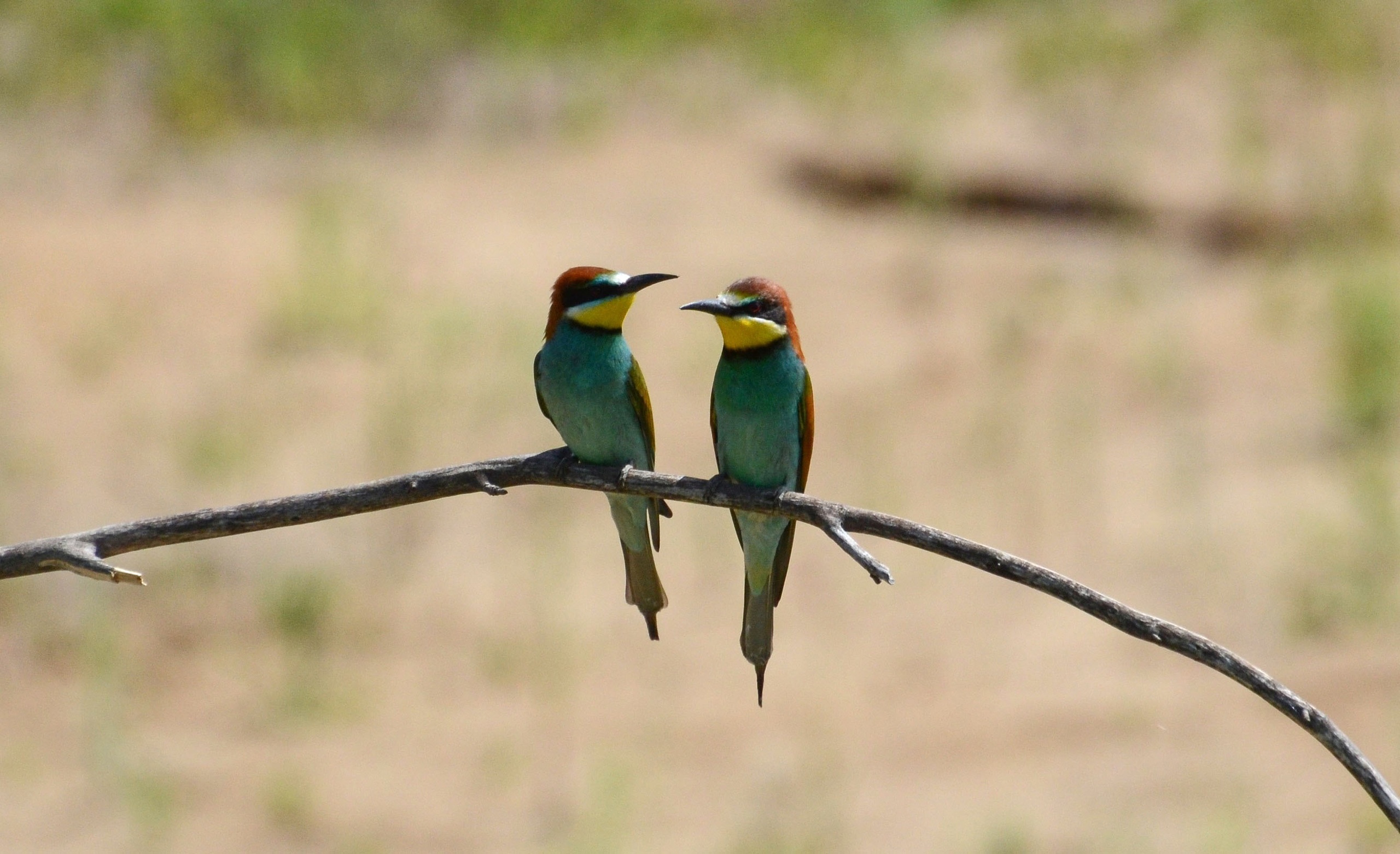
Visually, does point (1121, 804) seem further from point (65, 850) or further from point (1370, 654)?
point (65, 850)

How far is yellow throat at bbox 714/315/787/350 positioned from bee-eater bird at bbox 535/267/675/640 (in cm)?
17

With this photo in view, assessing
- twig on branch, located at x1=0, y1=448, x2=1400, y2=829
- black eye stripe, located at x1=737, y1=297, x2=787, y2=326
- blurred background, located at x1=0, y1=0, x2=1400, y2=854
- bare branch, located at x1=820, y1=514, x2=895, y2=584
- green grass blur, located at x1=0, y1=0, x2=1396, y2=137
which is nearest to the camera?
twig on branch, located at x1=0, y1=448, x2=1400, y2=829

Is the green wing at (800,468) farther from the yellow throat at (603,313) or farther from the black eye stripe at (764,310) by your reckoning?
the yellow throat at (603,313)

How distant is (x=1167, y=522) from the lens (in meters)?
7.57

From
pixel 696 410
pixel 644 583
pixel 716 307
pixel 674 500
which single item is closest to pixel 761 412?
Result: pixel 716 307

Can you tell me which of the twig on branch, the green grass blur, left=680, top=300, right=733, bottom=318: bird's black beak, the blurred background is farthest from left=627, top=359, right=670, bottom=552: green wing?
the green grass blur

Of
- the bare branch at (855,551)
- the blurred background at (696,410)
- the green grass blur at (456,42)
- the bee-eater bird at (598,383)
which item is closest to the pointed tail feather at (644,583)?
the bee-eater bird at (598,383)

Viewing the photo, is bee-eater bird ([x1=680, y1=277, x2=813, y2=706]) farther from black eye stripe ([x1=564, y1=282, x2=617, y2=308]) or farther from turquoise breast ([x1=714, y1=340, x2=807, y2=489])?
black eye stripe ([x1=564, y1=282, x2=617, y2=308])

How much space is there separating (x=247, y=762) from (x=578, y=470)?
4.07 meters

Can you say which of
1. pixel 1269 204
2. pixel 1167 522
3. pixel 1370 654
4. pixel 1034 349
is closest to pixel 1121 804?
pixel 1370 654

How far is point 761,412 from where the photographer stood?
2.98m

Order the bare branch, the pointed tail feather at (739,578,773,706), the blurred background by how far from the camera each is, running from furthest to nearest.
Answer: the blurred background < the pointed tail feather at (739,578,773,706) < the bare branch

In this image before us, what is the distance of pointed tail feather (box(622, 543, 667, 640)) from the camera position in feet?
8.86

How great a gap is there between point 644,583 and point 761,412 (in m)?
0.41
